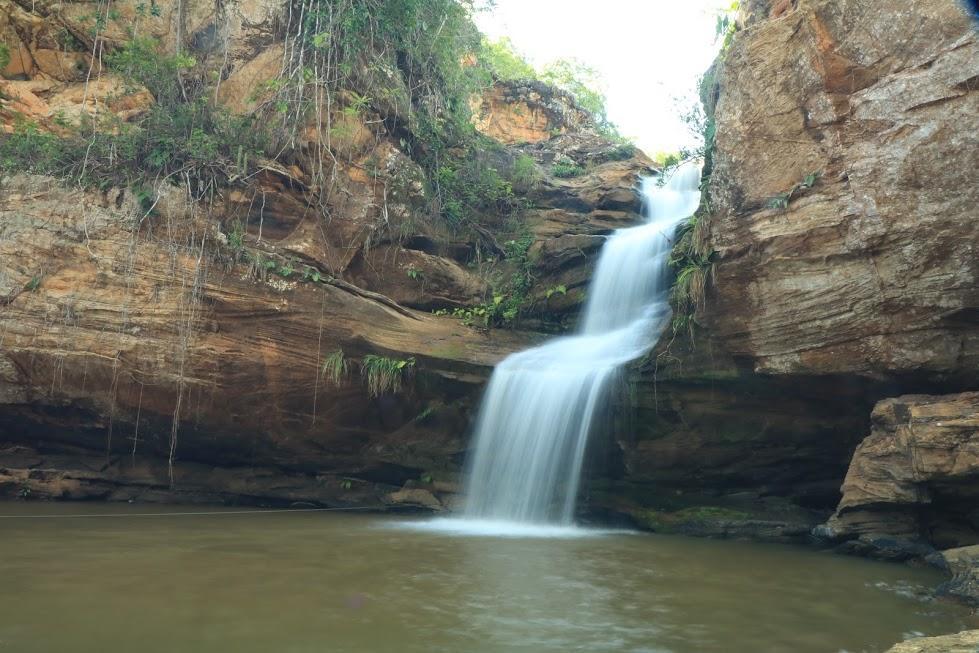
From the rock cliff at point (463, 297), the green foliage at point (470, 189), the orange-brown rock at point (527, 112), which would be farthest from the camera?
the orange-brown rock at point (527, 112)

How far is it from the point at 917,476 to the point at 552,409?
386 centimetres

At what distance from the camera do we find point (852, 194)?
22.2 feet

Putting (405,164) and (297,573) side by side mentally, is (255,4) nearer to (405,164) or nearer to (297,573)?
(405,164)

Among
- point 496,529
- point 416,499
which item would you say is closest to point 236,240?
point 416,499

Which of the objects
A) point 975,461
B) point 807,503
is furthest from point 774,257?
point 807,503

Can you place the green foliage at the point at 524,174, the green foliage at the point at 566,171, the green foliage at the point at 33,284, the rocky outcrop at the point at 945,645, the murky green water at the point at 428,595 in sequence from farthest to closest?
the green foliage at the point at 566,171, the green foliage at the point at 524,174, the green foliage at the point at 33,284, the murky green water at the point at 428,595, the rocky outcrop at the point at 945,645

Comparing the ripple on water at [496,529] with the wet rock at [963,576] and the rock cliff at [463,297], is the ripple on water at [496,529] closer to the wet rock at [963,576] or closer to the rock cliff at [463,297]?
the rock cliff at [463,297]

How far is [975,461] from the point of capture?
602cm

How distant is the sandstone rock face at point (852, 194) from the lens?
6.36m

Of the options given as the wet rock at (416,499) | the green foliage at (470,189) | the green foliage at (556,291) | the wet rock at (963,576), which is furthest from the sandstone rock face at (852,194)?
the green foliage at (470,189)

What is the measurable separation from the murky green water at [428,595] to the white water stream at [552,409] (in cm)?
141

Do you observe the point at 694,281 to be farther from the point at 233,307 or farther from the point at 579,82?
the point at 579,82

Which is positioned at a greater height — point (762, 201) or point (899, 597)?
point (762, 201)

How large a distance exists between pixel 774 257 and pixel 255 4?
29.2 ft
